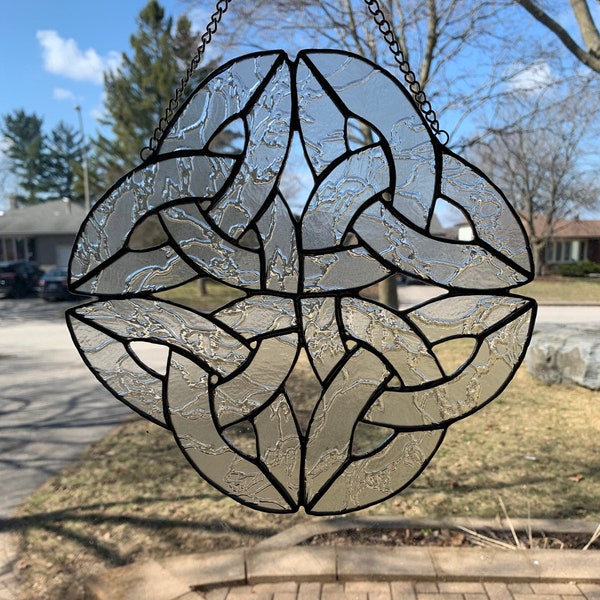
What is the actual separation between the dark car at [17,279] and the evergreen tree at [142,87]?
5249mm

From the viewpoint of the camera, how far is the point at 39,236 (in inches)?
1225

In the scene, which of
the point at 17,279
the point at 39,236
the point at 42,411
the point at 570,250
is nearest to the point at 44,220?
the point at 39,236

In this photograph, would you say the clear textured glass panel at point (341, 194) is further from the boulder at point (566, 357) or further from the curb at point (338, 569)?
the boulder at point (566, 357)

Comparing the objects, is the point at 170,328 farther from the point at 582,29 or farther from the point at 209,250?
the point at 582,29

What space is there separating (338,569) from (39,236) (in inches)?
1313

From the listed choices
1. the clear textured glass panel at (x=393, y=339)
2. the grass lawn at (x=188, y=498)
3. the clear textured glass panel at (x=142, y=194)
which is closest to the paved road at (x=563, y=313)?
the grass lawn at (x=188, y=498)

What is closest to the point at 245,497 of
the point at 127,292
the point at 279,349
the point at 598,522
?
the point at 279,349

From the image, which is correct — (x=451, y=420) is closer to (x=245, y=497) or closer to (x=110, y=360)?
(x=245, y=497)

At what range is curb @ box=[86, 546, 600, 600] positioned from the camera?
2.57 metres

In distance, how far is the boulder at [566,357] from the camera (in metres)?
6.24

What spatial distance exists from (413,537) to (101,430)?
11.2 ft

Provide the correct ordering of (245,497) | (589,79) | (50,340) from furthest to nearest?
(50,340) → (589,79) → (245,497)

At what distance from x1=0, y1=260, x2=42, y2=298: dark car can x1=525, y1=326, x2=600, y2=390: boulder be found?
20.1 meters

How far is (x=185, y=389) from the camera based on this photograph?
199 centimetres
